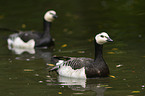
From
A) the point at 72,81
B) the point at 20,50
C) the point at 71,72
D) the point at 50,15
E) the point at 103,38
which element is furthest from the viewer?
the point at 50,15

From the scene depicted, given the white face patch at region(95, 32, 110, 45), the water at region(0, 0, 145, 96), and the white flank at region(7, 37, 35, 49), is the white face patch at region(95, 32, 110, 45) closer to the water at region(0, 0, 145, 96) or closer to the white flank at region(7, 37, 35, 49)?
the water at region(0, 0, 145, 96)

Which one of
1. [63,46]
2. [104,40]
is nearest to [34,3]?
[63,46]

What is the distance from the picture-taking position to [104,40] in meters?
11.5

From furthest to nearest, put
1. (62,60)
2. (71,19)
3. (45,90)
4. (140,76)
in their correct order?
(71,19) < (62,60) < (140,76) < (45,90)

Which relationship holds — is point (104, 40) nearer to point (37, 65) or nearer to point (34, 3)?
point (37, 65)

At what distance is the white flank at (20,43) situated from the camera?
17328mm

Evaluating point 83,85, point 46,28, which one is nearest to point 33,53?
point 46,28

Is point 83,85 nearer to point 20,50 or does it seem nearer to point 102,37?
point 102,37

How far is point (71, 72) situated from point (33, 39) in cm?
613

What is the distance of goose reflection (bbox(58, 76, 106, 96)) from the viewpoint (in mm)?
10445

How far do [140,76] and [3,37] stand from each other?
947 centimetres

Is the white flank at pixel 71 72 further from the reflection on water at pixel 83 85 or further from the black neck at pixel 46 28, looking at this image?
the black neck at pixel 46 28

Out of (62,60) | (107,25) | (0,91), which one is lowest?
(0,91)

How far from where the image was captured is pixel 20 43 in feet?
58.1
